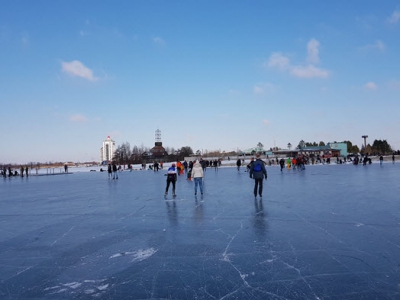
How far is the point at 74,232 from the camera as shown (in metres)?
5.82

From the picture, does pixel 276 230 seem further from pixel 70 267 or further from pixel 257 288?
pixel 70 267

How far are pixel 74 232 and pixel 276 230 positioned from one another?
12.7 ft

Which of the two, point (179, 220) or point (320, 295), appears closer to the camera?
point (320, 295)

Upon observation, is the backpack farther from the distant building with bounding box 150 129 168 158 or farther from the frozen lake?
the distant building with bounding box 150 129 168 158

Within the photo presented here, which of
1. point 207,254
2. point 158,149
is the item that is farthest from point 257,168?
point 158,149

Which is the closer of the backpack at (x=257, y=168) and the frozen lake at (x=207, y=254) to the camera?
the frozen lake at (x=207, y=254)

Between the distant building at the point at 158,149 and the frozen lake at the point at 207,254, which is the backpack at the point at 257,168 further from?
the distant building at the point at 158,149

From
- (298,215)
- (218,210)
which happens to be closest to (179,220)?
(218,210)

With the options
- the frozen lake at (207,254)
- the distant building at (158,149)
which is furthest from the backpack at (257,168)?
the distant building at (158,149)

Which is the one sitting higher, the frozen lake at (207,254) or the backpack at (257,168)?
the backpack at (257,168)

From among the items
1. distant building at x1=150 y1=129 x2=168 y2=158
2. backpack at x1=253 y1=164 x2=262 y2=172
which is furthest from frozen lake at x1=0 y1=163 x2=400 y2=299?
distant building at x1=150 y1=129 x2=168 y2=158

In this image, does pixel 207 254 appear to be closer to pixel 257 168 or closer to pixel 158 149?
pixel 257 168

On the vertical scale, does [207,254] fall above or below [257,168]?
below

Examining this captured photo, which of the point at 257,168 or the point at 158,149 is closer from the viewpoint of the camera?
the point at 257,168
